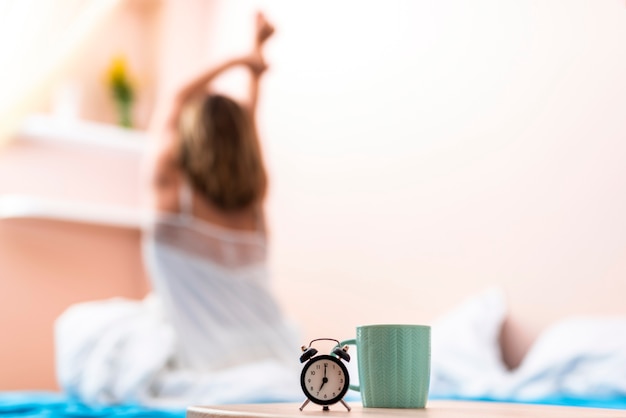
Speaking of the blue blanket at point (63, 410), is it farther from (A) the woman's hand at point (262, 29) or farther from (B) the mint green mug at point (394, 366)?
(A) the woman's hand at point (262, 29)

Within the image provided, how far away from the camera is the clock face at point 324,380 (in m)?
0.72

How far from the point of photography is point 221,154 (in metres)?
2.28

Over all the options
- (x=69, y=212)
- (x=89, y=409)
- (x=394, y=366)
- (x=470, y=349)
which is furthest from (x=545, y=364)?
(x=69, y=212)

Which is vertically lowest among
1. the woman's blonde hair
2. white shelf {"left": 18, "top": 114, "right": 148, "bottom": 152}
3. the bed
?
the bed

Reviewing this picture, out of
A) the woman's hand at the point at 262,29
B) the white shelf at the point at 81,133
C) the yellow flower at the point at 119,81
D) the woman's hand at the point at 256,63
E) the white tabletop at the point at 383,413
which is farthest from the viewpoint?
the yellow flower at the point at 119,81

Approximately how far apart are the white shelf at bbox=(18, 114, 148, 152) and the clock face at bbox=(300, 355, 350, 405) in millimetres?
2428

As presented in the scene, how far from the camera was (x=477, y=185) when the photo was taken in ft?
6.89

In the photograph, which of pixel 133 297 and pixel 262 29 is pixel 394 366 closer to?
pixel 262 29

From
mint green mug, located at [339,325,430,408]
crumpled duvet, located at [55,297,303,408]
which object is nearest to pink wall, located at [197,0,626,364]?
crumpled duvet, located at [55,297,303,408]

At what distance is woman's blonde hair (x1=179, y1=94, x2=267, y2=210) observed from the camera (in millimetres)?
2234

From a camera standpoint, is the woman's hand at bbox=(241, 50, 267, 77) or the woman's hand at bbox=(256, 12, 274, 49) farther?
the woman's hand at bbox=(241, 50, 267, 77)

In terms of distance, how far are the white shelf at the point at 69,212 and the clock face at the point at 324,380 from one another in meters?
2.27

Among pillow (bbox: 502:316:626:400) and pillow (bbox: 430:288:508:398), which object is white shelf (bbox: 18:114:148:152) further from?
pillow (bbox: 502:316:626:400)

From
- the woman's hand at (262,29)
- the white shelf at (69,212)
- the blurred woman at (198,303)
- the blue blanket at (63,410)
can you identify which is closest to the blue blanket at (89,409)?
the blue blanket at (63,410)
